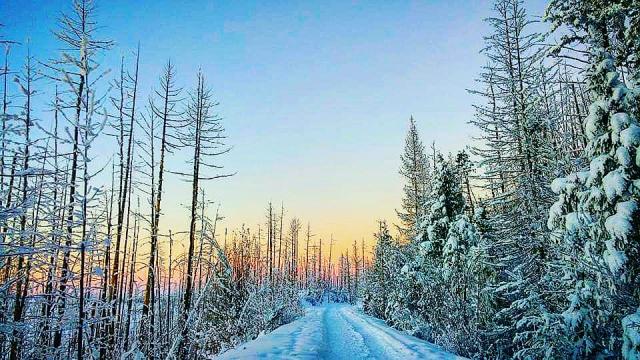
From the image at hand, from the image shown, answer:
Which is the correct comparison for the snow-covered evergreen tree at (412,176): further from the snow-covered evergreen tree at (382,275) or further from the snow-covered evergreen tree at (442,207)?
the snow-covered evergreen tree at (442,207)

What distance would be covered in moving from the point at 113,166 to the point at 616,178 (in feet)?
51.9

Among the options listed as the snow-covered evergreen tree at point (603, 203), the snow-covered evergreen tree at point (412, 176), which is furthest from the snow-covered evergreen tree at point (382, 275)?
the snow-covered evergreen tree at point (603, 203)

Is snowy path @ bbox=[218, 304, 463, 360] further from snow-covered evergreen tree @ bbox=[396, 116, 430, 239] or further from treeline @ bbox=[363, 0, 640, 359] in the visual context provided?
snow-covered evergreen tree @ bbox=[396, 116, 430, 239]

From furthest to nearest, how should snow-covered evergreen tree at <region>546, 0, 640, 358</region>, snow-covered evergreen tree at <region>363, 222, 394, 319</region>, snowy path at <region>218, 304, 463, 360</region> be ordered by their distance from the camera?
snow-covered evergreen tree at <region>363, 222, 394, 319</region> → snowy path at <region>218, 304, 463, 360</region> → snow-covered evergreen tree at <region>546, 0, 640, 358</region>

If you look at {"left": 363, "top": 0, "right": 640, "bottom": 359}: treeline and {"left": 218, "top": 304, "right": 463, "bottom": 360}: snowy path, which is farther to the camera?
{"left": 218, "top": 304, "right": 463, "bottom": 360}: snowy path

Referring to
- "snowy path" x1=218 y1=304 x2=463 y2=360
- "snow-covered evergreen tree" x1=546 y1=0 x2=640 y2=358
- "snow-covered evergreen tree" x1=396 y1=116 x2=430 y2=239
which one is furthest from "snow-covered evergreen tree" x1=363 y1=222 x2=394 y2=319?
"snow-covered evergreen tree" x1=546 y1=0 x2=640 y2=358

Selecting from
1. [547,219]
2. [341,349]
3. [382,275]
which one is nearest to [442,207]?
[547,219]

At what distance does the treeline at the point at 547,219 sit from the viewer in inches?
293

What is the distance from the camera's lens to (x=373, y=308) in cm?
3412

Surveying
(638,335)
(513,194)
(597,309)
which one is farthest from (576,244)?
(513,194)

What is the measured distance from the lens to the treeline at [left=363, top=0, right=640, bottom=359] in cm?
745

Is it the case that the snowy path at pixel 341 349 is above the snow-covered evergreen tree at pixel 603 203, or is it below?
below

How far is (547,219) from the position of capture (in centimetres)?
1239

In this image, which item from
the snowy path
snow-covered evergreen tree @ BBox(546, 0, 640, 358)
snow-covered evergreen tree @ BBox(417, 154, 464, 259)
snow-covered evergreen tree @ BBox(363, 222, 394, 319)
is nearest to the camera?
snow-covered evergreen tree @ BBox(546, 0, 640, 358)
